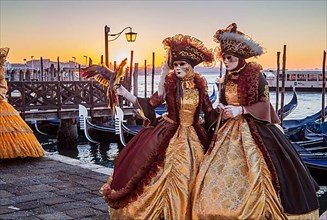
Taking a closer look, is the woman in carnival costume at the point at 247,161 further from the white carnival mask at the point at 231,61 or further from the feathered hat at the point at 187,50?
the feathered hat at the point at 187,50

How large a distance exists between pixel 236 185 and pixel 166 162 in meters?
0.46

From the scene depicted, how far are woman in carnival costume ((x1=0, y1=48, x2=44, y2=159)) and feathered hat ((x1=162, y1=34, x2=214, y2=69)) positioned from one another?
10.4 ft

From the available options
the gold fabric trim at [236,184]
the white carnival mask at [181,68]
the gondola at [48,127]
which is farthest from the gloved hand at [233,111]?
the gondola at [48,127]

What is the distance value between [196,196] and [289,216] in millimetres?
527

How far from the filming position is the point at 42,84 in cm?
1180

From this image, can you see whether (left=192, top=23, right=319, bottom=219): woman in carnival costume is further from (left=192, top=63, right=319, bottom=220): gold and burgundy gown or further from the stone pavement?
the stone pavement

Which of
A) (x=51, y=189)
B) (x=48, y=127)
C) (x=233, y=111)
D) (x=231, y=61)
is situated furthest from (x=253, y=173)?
(x=48, y=127)

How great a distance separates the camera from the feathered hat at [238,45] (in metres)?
3.25

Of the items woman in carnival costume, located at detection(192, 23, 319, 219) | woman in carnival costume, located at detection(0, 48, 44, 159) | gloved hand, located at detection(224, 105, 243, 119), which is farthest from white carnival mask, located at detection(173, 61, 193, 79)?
woman in carnival costume, located at detection(0, 48, 44, 159)

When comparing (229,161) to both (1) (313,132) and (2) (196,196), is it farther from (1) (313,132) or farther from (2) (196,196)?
(1) (313,132)

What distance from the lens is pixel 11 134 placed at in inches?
243

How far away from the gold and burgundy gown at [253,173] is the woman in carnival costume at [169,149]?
0.41 feet

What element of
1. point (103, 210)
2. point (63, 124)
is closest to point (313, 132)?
point (63, 124)

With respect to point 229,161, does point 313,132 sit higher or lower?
lower
